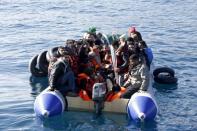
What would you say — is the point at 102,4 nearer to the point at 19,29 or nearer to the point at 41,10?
the point at 41,10

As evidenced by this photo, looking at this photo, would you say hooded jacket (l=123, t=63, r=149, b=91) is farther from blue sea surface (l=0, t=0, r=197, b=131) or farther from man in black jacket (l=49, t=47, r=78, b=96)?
man in black jacket (l=49, t=47, r=78, b=96)

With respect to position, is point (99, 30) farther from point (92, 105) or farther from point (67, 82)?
point (92, 105)

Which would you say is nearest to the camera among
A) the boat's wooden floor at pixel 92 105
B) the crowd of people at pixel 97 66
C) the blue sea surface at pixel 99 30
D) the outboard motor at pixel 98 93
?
the outboard motor at pixel 98 93

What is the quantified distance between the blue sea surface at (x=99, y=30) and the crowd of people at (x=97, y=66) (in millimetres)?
926

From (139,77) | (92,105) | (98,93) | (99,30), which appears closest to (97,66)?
(139,77)

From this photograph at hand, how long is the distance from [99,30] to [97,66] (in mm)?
11265

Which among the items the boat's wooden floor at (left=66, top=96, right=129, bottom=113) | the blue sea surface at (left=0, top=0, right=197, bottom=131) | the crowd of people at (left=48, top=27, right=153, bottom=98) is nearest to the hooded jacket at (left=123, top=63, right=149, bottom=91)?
the crowd of people at (left=48, top=27, right=153, bottom=98)

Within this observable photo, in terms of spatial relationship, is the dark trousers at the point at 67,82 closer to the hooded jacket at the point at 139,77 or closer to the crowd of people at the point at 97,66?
the crowd of people at the point at 97,66

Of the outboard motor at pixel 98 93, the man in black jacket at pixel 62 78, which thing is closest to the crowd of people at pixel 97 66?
the man in black jacket at pixel 62 78

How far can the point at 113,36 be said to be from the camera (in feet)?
63.3

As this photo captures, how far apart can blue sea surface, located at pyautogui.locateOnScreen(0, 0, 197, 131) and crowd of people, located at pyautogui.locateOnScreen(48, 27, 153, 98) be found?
93 cm

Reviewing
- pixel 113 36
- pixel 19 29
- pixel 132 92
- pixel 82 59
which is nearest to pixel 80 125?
pixel 132 92

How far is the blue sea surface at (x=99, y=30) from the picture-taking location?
1315 cm

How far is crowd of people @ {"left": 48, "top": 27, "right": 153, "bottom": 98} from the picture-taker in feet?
44.1
